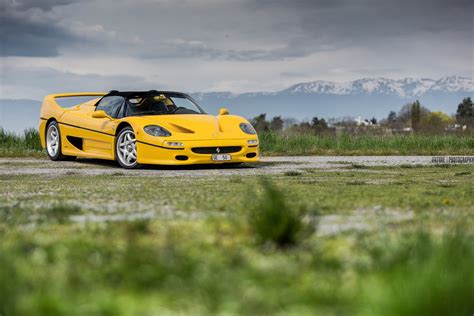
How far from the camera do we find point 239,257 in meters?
3.98

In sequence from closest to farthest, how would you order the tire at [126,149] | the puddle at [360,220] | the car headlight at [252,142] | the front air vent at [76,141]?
the puddle at [360,220] → the tire at [126,149] → the car headlight at [252,142] → the front air vent at [76,141]

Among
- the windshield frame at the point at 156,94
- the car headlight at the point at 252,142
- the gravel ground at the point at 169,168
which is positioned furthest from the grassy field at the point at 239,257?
the windshield frame at the point at 156,94

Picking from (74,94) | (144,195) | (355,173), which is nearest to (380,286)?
(144,195)

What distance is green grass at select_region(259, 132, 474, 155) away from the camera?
661 inches

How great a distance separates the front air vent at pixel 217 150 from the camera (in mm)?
12055

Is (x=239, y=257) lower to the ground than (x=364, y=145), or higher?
lower

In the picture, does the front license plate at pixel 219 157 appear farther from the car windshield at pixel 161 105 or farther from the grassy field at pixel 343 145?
the grassy field at pixel 343 145

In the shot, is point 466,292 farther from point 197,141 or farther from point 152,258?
point 197,141

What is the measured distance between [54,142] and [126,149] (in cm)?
289

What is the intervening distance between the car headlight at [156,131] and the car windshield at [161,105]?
2.73ft

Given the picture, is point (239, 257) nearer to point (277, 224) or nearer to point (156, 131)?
point (277, 224)

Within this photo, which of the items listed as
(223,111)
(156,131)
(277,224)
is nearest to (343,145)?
(223,111)

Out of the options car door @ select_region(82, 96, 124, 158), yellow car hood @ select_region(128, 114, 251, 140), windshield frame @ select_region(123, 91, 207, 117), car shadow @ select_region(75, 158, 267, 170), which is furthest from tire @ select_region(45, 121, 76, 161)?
yellow car hood @ select_region(128, 114, 251, 140)

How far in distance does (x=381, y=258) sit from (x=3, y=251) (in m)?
2.00
